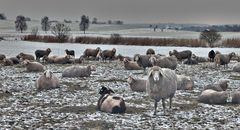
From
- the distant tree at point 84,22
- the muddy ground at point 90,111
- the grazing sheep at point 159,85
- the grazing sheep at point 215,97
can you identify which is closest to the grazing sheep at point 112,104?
the muddy ground at point 90,111

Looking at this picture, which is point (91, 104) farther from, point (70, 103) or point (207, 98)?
point (207, 98)

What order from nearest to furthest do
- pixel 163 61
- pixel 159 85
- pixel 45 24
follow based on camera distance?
pixel 159 85 → pixel 163 61 → pixel 45 24

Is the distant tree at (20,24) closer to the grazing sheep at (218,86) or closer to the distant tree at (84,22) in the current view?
the distant tree at (84,22)

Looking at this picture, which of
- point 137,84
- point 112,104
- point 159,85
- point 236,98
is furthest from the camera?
point 137,84

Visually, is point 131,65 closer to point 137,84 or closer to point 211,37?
point 137,84

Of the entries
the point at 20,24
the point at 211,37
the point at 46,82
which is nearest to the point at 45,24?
the point at 20,24

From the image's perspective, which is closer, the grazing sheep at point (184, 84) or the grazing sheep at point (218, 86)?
the grazing sheep at point (218, 86)

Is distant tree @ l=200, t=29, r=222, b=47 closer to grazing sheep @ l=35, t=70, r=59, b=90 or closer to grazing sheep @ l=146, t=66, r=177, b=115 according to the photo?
grazing sheep @ l=35, t=70, r=59, b=90

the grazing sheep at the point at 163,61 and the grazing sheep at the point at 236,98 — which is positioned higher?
the grazing sheep at the point at 163,61

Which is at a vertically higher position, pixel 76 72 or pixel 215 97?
pixel 76 72

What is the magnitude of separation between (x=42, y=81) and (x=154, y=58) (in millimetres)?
8703

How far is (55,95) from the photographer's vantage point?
16.7 metres

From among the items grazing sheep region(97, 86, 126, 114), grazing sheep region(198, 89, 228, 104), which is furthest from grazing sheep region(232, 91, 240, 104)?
grazing sheep region(97, 86, 126, 114)

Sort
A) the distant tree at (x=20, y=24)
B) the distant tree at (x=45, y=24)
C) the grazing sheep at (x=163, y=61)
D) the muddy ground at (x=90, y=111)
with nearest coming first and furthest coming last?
the muddy ground at (x=90, y=111) < the grazing sheep at (x=163, y=61) < the distant tree at (x=20, y=24) < the distant tree at (x=45, y=24)
